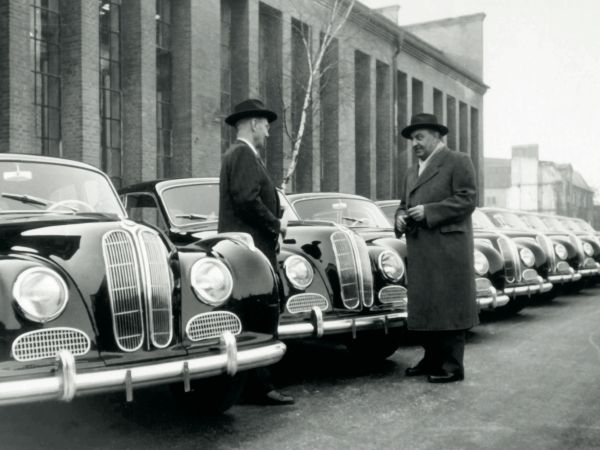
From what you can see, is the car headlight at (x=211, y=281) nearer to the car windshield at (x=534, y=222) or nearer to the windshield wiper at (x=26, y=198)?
the windshield wiper at (x=26, y=198)

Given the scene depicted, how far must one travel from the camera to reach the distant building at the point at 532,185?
213 ft

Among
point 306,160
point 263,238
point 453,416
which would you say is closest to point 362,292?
point 263,238

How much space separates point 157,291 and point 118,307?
0.24m

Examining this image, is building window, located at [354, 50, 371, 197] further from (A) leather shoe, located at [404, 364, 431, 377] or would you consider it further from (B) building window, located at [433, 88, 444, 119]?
(A) leather shoe, located at [404, 364, 431, 377]

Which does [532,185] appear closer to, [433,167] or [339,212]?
[339,212]

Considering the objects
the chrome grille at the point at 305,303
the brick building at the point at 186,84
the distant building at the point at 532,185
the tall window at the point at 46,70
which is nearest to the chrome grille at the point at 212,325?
the chrome grille at the point at 305,303

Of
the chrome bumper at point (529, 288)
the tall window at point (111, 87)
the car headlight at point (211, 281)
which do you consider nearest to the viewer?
the car headlight at point (211, 281)

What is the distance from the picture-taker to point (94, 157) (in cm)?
1519

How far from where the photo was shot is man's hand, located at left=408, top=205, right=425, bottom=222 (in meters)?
5.35

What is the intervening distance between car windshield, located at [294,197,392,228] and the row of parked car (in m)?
1.30

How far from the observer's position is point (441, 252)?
17.8 ft

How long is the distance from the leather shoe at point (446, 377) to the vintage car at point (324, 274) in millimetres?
512

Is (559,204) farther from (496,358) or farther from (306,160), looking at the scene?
(496,358)

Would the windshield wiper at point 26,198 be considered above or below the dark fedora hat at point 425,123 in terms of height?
below
